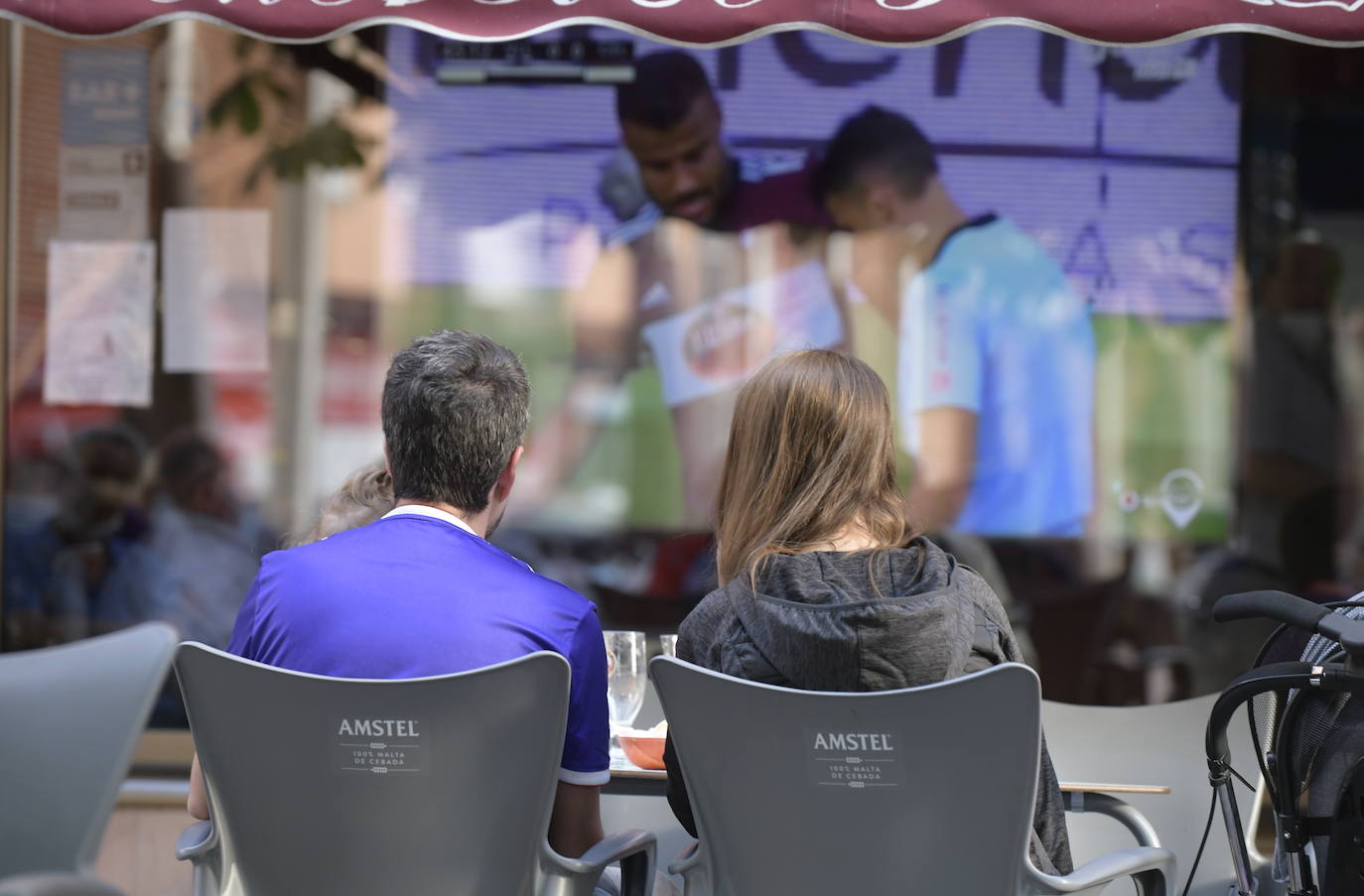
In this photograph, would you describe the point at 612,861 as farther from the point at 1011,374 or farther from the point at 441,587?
the point at 1011,374

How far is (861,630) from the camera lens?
209cm

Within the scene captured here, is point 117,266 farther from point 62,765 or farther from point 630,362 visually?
point 62,765

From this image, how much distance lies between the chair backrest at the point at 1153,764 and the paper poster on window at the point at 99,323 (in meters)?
3.49

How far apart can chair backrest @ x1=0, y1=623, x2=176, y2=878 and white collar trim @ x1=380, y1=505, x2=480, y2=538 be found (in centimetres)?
70

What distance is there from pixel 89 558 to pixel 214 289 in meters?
1.06

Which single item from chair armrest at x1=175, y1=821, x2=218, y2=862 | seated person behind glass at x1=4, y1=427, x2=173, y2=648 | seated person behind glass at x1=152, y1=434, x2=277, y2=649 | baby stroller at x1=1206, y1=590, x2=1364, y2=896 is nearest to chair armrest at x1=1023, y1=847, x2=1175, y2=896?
baby stroller at x1=1206, y1=590, x2=1364, y2=896

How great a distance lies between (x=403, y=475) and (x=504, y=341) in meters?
2.90

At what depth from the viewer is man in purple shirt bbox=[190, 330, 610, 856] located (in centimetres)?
218

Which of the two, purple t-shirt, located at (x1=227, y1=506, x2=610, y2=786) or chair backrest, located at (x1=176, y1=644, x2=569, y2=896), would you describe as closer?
chair backrest, located at (x1=176, y1=644, x2=569, y2=896)

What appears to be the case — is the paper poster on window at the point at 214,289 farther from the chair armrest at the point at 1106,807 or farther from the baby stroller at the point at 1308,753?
the baby stroller at the point at 1308,753

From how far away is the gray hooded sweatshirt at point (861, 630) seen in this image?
210 centimetres

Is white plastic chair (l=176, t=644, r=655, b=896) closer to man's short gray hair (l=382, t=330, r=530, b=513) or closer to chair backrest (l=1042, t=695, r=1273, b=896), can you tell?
man's short gray hair (l=382, t=330, r=530, b=513)

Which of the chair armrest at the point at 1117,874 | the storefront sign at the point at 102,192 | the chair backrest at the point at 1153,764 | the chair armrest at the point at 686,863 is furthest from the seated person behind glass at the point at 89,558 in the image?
the chair armrest at the point at 1117,874

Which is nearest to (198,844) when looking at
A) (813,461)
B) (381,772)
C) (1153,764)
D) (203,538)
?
(381,772)
